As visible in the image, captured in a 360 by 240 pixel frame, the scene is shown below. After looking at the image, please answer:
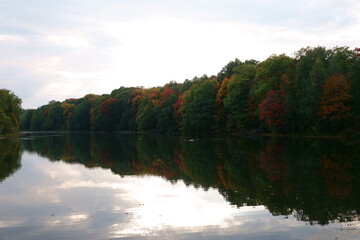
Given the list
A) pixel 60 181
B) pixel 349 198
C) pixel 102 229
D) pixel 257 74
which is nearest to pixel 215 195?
pixel 349 198

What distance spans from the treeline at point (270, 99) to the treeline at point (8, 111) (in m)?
32.4

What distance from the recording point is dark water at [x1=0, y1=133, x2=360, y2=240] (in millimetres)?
11360

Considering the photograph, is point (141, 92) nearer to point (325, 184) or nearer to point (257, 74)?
point (257, 74)

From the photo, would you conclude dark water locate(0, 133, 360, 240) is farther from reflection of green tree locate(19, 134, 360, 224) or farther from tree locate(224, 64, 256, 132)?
tree locate(224, 64, 256, 132)

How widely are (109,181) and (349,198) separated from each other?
12457 mm

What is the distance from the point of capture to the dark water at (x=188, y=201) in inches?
447

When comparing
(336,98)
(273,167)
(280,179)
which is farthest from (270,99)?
(280,179)

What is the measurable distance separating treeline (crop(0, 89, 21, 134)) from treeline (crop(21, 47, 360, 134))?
32435 mm

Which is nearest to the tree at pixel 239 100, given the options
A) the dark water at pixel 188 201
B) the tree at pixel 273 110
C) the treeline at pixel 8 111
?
the tree at pixel 273 110

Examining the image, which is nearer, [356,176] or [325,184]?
[325,184]

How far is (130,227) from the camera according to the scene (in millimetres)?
11859

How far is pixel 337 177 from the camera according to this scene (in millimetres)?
19797

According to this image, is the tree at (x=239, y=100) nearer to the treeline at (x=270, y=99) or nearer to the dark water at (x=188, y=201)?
the treeline at (x=270, y=99)

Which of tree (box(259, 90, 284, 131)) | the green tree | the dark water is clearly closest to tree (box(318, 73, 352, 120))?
tree (box(259, 90, 284, 131))
